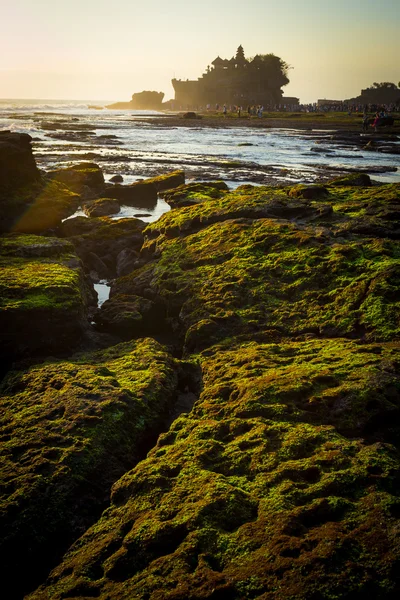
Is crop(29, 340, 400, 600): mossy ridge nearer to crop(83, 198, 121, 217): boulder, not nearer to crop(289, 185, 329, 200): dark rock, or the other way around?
crop(289, 185, 329, 200): dark rock

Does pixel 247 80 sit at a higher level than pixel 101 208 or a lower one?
higher

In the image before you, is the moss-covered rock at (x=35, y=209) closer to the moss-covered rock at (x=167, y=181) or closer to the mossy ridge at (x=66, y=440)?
the moss-covered rock at (x=167, y=181)

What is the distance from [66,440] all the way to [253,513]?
2214mm

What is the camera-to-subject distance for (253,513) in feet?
12.9

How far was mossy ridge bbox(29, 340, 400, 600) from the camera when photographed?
3.28m

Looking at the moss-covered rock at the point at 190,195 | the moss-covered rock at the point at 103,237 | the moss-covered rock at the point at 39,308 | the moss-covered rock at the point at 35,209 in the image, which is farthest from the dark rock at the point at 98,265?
the moss-covered rock at the point at 39,308

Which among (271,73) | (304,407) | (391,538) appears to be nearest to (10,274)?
(304,407)

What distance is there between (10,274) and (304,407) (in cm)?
591

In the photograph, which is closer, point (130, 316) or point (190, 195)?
point (130, 316)

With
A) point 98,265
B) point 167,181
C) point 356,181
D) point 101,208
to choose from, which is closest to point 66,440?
point 98,265

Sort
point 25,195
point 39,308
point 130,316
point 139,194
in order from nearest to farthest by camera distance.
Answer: point 39,308 → point 130,316 → point 25,195 → point 139,194

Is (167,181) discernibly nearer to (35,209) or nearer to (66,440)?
(35,209)

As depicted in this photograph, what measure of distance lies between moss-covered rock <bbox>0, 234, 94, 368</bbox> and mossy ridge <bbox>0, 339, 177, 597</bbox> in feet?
2.76

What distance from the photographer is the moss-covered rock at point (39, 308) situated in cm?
739
